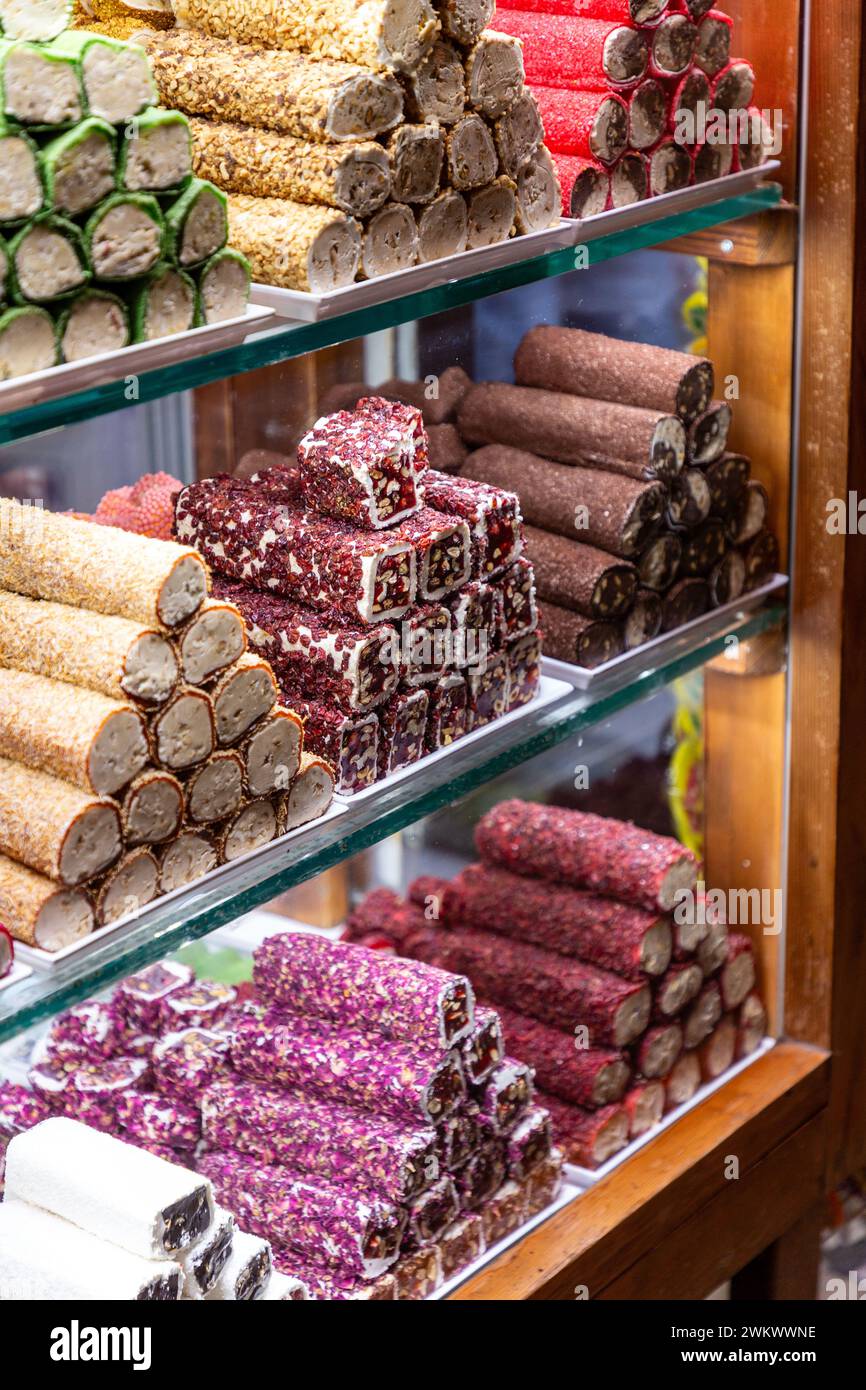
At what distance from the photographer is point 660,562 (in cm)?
245

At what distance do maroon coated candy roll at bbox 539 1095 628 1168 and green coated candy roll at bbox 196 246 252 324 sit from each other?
1.22m

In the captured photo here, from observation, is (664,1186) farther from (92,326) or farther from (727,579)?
(92,326)

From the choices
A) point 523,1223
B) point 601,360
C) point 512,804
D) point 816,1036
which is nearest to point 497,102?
point 601,360

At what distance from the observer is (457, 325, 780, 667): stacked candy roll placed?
7.80 feet

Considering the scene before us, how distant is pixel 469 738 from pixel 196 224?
27.8 inches

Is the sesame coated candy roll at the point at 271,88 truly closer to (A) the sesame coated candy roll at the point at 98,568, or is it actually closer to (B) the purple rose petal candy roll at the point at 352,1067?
(A) the sesame coated candy roll at the point at 98,568

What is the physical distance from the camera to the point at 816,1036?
2.86 m

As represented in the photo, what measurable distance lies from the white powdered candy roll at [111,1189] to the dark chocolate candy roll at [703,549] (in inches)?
42.6

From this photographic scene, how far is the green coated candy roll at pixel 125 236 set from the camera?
164 centimetres

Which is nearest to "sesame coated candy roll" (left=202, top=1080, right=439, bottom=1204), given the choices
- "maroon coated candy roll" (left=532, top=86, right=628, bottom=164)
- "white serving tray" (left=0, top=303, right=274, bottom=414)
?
"white serving tray" (left=0, top=303, right=274, bottom=414)

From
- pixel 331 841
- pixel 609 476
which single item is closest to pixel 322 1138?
pixel 331 841

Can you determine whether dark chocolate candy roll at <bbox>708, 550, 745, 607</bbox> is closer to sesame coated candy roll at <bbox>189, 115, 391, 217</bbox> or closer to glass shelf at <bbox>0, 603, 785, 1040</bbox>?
glass shelf at <bbox>0, 603, 785, 1040</bbox>

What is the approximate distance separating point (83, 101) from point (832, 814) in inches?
62.5

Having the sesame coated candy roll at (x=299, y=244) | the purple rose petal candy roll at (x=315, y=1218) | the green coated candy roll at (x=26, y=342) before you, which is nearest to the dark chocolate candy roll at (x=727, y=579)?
the sesame coated candy roll at (x=299, y=244)
